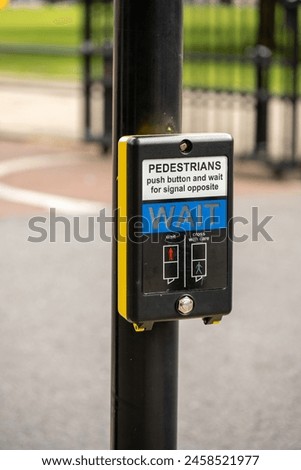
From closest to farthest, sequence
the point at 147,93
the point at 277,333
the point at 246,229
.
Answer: the point at 147,93 → the point at 277,333 → the point at 246,229

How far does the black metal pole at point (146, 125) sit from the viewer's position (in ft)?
9.87

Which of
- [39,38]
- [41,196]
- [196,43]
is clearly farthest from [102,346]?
[39,38]

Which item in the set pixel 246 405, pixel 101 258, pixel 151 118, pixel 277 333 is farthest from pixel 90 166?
pixel 151 118

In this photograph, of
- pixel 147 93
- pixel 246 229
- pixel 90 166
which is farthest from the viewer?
pixel 90 166

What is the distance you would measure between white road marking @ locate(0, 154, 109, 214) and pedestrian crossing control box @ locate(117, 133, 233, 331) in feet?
22.6

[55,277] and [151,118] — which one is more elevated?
[151,118]

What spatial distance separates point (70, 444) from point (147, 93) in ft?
8.21

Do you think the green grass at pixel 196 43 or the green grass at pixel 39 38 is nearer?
the green grass at pixel 196 43

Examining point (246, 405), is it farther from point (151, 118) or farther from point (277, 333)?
point (151, 118)

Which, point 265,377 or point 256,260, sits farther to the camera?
point 256,260

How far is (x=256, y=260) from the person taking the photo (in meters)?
8.45

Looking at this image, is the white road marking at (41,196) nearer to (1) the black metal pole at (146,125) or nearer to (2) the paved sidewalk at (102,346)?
(2) the paved sidewalk at (102,346)

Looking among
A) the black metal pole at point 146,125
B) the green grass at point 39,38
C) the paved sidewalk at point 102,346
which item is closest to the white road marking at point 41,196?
the paved sidewalk at point 102,346

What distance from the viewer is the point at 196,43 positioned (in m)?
21.0
